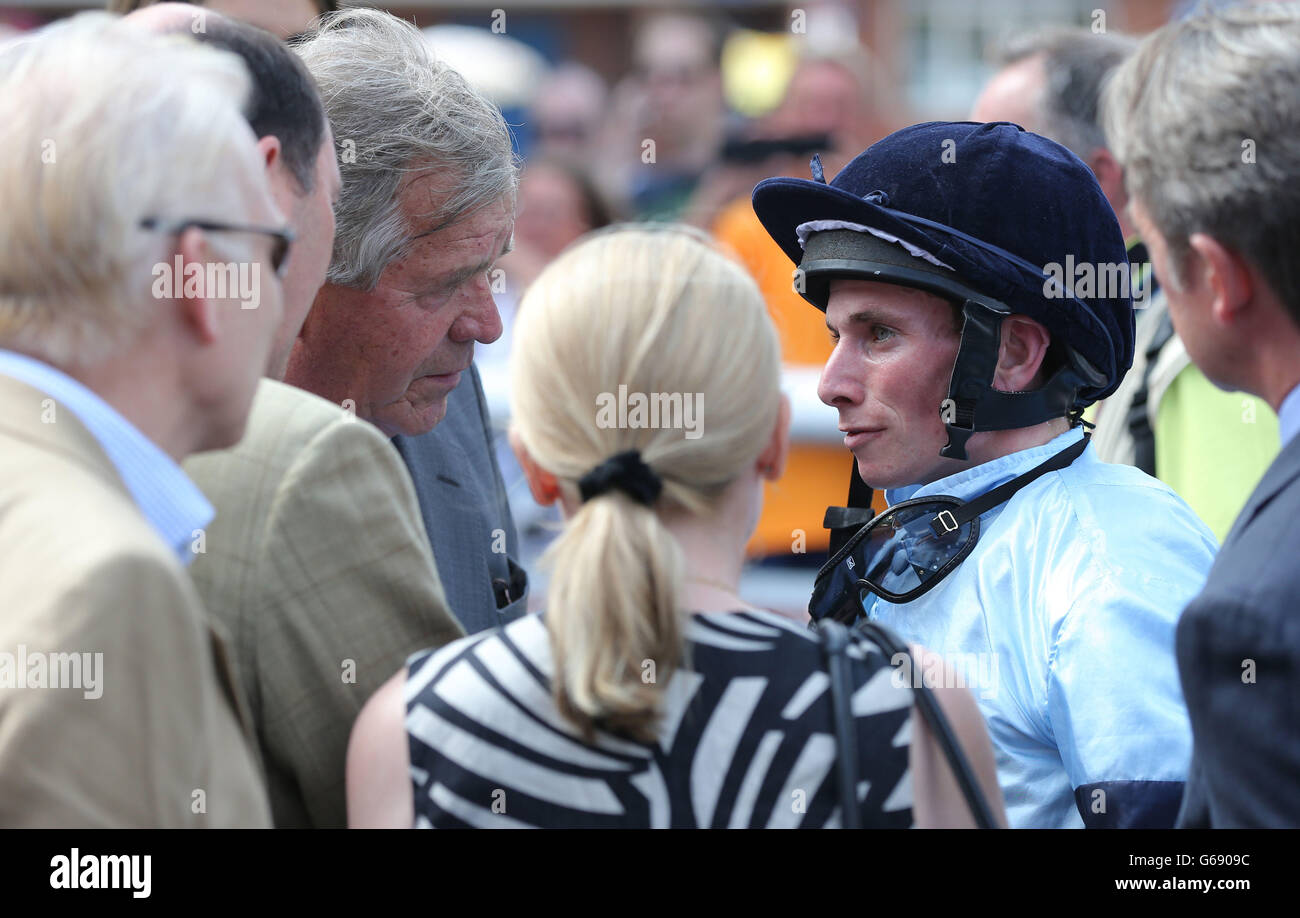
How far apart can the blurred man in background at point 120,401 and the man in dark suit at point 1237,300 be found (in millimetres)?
1071

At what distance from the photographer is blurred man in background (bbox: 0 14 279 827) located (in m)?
1.30

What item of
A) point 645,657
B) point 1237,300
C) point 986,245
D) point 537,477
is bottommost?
point 645,657

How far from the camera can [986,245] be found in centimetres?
237

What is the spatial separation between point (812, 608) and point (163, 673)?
146cm

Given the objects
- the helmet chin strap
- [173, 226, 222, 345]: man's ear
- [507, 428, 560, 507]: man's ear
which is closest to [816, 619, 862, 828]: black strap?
[507, 428, 560, 507]: man's ear

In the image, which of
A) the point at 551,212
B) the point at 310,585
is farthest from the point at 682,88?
the point at 310,585

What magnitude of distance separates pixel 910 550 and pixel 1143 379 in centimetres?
169

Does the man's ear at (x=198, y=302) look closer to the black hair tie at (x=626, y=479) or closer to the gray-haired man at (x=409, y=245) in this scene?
the black hair tie at (x=626, y=479)

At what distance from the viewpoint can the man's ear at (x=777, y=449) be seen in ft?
5.54

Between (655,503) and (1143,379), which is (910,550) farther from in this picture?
(1143,379)

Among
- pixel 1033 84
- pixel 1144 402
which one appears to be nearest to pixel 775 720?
pixel 1144 402

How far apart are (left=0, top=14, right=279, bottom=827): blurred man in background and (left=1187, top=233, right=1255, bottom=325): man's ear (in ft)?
3.69
